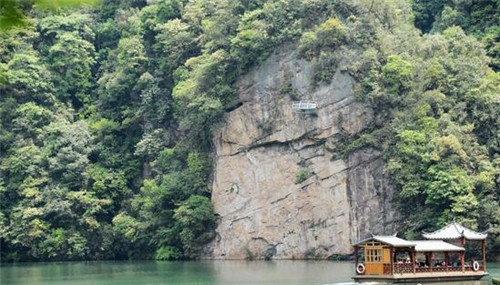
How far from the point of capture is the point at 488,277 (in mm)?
29094

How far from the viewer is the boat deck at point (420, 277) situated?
2677cm

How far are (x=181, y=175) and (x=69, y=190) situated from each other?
6.01 m

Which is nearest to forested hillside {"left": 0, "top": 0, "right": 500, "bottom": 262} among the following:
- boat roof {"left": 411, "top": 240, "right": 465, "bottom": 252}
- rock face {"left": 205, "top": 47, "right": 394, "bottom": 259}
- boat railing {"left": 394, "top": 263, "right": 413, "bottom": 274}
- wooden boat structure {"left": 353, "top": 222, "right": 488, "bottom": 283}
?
rock face {"left": 205, "top": 47, "right": 394, "bottom": 259}

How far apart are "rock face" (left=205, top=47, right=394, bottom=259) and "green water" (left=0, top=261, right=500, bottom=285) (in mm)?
2456

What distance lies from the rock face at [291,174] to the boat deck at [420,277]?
43.8 feet

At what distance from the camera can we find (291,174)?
4378cm

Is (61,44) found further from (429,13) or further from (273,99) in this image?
(429,13)

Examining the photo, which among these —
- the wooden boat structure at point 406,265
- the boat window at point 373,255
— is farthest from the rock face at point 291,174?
the boat window at point 373,255

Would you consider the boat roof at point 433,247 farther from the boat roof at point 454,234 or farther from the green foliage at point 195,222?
the green foliage at point 195,222

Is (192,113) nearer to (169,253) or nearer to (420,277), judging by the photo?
(169,253)

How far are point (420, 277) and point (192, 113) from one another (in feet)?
69.0

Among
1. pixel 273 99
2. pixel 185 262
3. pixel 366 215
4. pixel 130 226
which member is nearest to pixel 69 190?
pixel 130 226

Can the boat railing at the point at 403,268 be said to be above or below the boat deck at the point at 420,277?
above

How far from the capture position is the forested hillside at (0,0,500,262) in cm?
4050
